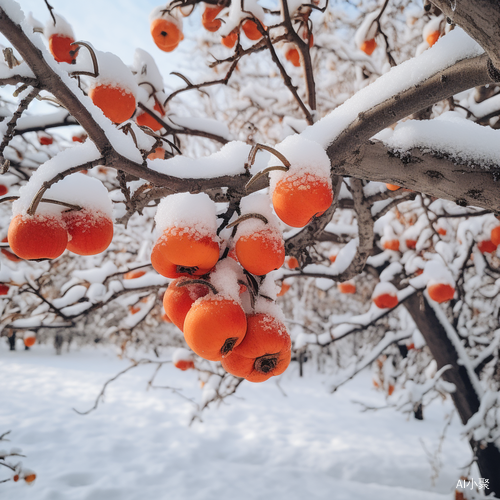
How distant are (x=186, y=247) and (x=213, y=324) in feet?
0.69

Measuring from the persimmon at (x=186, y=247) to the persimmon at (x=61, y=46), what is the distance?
172 centimetres

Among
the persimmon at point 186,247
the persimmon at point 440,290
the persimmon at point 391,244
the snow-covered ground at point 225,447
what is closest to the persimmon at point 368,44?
the persimmon at point 391,244

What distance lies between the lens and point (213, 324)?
0.80 m

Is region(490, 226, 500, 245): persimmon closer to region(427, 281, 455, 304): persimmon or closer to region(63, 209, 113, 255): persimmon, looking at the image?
region(427, 281, 455, 304): persimmon

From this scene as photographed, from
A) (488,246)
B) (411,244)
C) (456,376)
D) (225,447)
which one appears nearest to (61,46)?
(411,244)

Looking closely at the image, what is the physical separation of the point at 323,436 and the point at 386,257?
394 centimetres

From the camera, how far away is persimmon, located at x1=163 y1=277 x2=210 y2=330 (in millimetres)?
947

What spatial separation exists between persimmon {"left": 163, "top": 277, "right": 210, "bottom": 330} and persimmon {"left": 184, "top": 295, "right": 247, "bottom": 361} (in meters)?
0.10

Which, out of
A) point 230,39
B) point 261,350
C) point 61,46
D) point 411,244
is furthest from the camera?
point 411,244

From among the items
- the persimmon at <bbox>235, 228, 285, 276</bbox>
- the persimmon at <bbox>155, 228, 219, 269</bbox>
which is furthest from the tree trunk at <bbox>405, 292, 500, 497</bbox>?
the persimmon at <bbox>155, 228, 219, 269</bbox>

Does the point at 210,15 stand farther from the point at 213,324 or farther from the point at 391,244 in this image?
the point at 391,244

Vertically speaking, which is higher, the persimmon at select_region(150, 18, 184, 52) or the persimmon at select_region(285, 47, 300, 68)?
the persimmon at select_region(285, 47, 300, 68)

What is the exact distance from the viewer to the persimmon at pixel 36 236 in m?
0.88

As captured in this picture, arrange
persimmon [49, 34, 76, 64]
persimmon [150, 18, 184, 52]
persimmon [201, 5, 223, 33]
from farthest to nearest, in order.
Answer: persimmon [201, 5, 223, 33], persimmon [150, 18, 184, 52], persimmon [49, 34, 76, 64]
